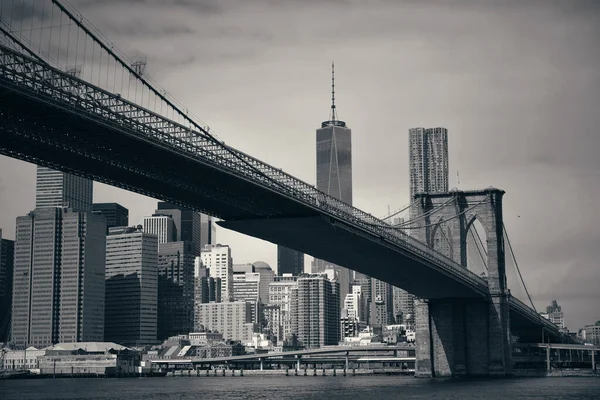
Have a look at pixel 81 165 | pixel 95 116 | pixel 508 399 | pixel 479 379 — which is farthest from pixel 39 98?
pixel 479 379

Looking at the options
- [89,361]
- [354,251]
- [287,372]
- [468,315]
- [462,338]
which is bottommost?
[287,372]

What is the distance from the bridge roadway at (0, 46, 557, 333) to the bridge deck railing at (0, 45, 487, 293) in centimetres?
6

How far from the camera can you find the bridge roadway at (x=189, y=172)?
4597 cm

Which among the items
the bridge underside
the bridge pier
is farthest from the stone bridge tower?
the bridge underside

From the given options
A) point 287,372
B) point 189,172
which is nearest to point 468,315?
point 189,172

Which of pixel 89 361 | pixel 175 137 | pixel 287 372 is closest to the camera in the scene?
pixel 175 137

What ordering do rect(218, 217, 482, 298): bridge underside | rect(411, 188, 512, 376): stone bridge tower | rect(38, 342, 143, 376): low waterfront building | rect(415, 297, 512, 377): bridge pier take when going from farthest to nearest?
1. rect(38, 342, 143, 376): low waterfront building
2. rect(411, 188, 512, 376): stone bridge tower
3. rect(415, 297, 512, 377): bridge pier
4. rect(218, 217, 482, 298): bridge underside

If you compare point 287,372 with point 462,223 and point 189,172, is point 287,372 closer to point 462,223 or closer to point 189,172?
point 462,223

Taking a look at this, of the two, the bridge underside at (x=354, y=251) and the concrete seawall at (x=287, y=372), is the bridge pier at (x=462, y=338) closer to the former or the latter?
the bridge underside at (x=354, y=251)

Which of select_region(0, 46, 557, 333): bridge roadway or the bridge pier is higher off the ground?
select_region(0, 46, 557, 333): bridge roadway

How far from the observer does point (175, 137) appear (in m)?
52.8

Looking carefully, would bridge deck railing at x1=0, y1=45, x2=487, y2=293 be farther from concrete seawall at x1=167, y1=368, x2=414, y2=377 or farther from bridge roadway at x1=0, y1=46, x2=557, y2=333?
concrete seawall at x1=167, y1=368, x2=414, y2=377

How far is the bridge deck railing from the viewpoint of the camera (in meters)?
44.0

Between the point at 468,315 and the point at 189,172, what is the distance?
1557 inches
